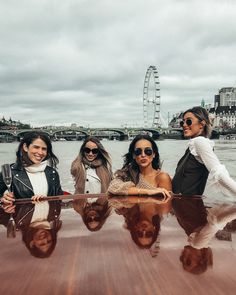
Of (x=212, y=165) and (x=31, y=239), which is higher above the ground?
A: (x=212, y=165)

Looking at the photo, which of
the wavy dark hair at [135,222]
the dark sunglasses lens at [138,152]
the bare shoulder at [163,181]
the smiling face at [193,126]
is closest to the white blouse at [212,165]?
the smiling face at [193,126]

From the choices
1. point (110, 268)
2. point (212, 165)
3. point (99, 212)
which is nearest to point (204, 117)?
point (212, 165)

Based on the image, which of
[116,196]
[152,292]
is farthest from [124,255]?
[116,196]

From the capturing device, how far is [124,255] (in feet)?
4.10

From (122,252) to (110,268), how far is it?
0.54 feet

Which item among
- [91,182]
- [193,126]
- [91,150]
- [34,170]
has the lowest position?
[91,182]

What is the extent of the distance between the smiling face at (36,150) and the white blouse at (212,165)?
46.2 inches

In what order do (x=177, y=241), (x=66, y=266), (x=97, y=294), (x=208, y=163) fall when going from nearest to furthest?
(x=97, y=294) → (x=66, y=266) → (x=177, y=241) → (x=208, y=163)

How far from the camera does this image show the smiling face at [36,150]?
3.00 meters

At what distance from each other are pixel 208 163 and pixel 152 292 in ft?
5.91

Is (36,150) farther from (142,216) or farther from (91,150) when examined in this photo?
(142,216)

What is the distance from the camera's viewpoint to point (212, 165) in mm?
2615

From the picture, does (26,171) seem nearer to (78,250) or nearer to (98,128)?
(78,250)

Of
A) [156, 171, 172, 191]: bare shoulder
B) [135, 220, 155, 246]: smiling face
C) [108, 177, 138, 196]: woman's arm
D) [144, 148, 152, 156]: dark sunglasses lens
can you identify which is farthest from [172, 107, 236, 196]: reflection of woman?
[135, 220, 155, 246]: smiling face
